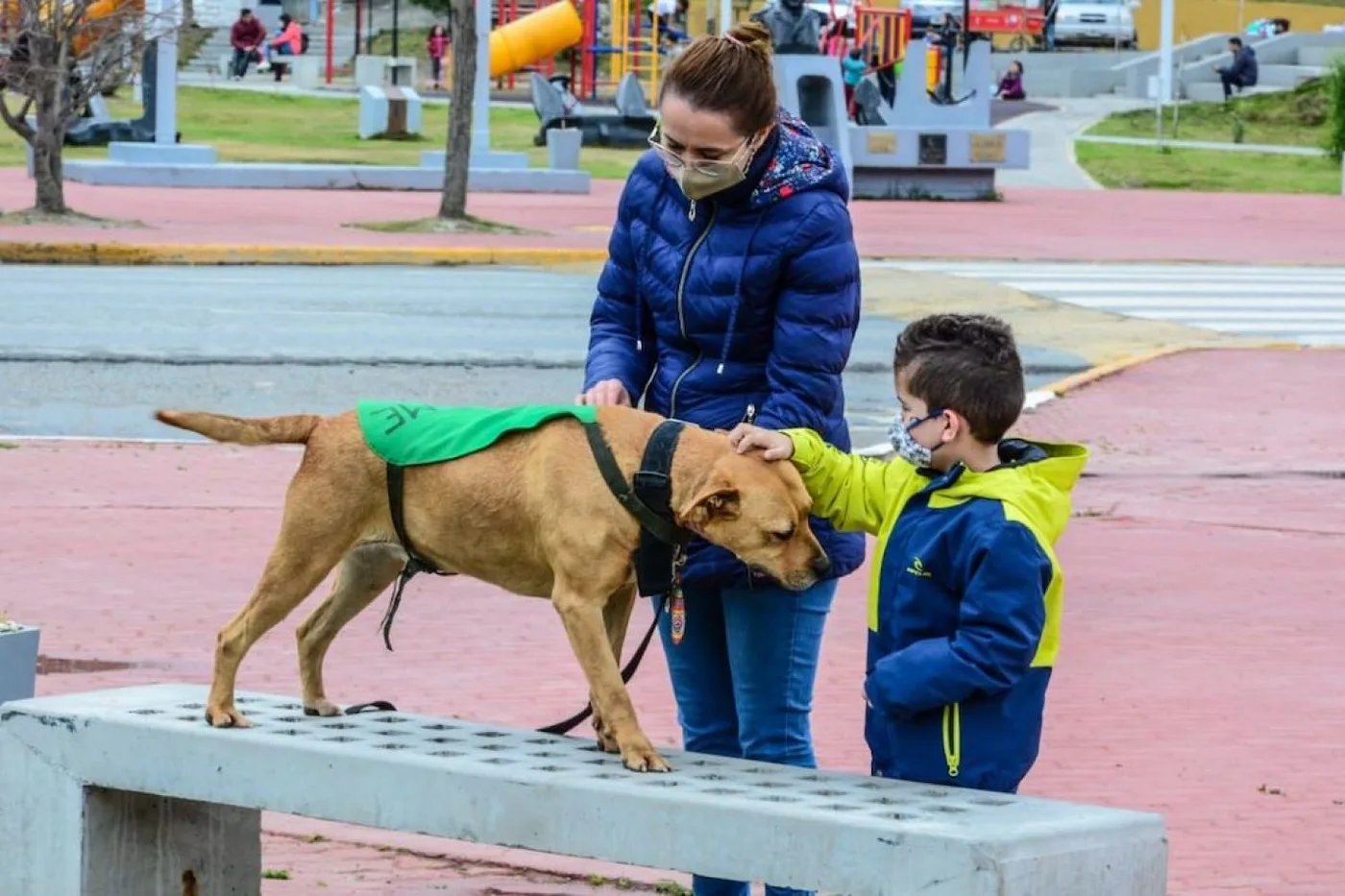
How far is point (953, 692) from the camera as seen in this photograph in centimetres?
417

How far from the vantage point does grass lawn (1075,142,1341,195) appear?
3822 cm

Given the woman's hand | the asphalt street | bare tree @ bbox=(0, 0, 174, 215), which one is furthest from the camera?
bare tree @ bbox=(0, 0, 174, 215)

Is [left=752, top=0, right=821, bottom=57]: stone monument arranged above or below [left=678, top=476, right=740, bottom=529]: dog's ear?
above

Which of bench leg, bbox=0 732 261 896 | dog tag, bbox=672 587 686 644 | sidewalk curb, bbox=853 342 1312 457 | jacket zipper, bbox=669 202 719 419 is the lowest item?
bench leg, bbox=0 732 261 896

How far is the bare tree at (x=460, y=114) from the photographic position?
24984 mm

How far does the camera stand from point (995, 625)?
13.5 feet

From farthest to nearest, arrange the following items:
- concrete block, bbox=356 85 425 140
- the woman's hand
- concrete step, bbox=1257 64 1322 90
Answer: concrete step, bbox=1257 64 1322 90 → concrete block, bbox=356 85 425 140 → the woman's hand

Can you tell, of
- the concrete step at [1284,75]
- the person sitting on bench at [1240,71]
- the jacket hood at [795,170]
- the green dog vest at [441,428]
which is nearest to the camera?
the green dog vest at [441,428]

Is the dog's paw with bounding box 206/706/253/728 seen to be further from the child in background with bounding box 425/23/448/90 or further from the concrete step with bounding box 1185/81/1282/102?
the concrete step with bounding box 1185/81/1282/102

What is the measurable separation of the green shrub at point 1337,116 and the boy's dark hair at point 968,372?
3802 centimetres

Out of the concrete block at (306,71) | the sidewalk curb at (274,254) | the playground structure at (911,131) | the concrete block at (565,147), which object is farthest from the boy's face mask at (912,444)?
the concrete block at (306,71)

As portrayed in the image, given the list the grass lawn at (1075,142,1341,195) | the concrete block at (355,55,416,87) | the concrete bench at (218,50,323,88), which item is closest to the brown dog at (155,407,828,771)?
the grass lawn at (1075,142,1341,195)

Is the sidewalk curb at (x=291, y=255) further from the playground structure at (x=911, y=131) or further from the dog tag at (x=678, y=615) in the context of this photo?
the dog tag at (x=678, y=615)

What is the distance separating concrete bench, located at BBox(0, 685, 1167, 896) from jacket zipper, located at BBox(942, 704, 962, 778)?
9 centimetres
